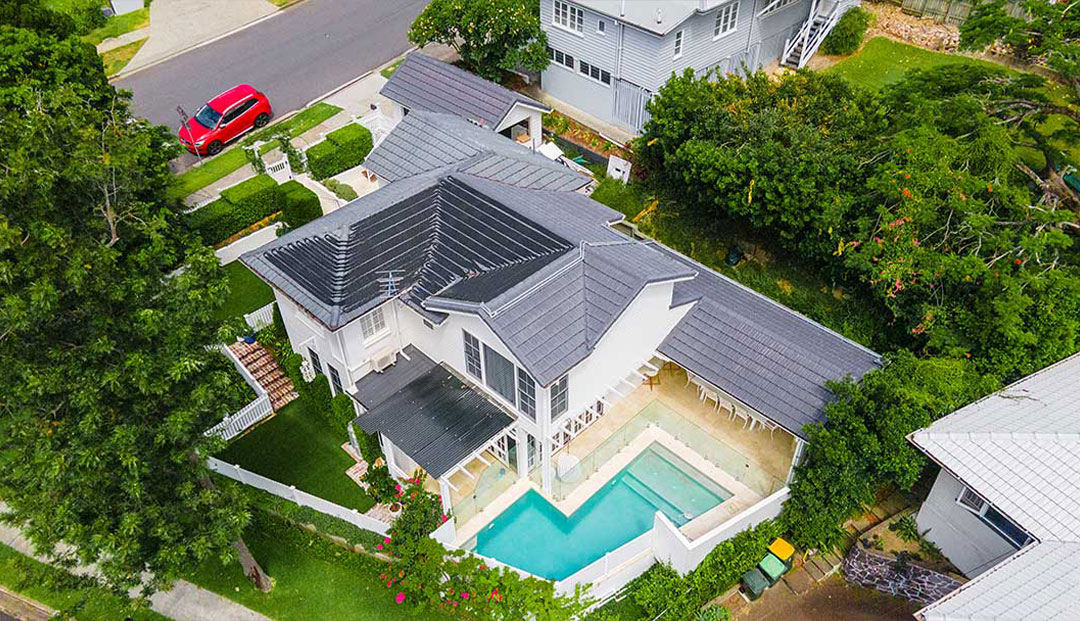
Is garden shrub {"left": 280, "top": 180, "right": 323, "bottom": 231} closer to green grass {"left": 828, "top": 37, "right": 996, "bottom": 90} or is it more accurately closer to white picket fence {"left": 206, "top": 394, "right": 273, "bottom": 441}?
white picket fence {"left": 206, "top": 394, "right": 273, "bottom": 441}

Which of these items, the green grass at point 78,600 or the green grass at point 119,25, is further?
the green grass at point 119,25

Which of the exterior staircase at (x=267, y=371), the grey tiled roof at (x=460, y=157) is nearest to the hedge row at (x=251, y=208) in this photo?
the grey tiled roof at (x=460, y=157)

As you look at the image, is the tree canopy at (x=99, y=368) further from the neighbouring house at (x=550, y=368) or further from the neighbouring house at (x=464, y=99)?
the neighbouring house at (x=464, y=99)

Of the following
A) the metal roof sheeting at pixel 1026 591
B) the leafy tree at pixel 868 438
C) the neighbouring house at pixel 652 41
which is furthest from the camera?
the neighbouring house at pixel 652 41

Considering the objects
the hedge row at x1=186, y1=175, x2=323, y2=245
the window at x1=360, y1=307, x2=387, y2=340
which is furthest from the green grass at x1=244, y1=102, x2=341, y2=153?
the window at x1=360, y1=307, x2=387, y2=340

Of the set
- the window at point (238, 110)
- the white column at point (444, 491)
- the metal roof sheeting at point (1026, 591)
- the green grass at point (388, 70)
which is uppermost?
the window at point (238, 110)

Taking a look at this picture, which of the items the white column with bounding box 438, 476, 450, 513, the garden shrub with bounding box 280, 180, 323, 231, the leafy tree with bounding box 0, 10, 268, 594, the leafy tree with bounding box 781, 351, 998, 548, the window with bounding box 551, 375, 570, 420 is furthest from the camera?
the garden shrub with bounding box 280, 180, 323, 231
